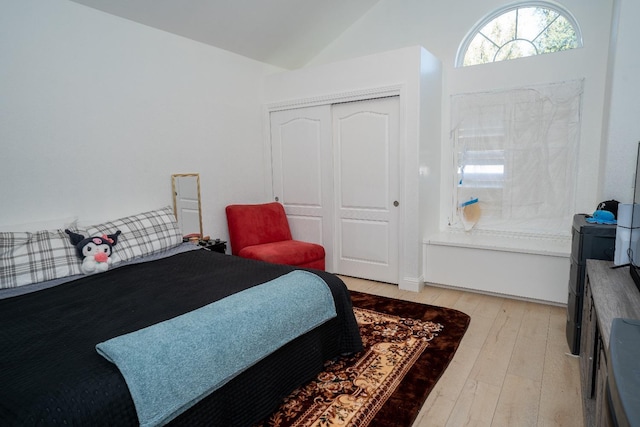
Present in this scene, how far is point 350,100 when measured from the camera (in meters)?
3.74

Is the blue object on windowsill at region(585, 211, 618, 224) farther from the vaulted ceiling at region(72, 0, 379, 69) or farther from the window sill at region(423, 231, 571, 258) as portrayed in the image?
the vaulted ceiling at region(72, 0, 379, 69)

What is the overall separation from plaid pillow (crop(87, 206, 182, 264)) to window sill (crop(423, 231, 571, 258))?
230cm

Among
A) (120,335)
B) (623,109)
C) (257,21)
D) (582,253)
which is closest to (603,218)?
(582,253)

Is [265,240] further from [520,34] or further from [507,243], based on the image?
[520,34]

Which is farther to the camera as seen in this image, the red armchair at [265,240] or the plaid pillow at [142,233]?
the red armchair at [265,240]

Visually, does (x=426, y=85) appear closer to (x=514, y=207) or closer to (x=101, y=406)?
(x=514, y=207)

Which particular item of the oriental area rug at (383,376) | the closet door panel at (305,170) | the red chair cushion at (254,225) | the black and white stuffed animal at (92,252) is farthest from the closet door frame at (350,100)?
the black and white stuffed animal at (92,252)

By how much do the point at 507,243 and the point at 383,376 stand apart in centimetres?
190

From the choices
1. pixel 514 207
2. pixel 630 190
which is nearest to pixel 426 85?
pixel 514 207

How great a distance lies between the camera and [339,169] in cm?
394

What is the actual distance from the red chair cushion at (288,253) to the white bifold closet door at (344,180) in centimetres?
35

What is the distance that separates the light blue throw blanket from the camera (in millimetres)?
1317

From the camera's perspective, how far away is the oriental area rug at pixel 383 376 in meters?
1.82

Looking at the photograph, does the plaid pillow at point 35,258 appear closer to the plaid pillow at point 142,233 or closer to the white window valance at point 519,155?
the plaid pillow at point 142,233
